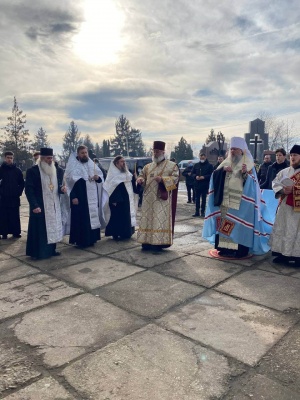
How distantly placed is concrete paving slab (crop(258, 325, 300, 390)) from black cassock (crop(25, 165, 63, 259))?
407 cm

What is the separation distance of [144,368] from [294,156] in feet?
13.0

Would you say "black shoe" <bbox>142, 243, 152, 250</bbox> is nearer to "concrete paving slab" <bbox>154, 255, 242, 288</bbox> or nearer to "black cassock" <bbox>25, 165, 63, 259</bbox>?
"concrete paving slab" <bbox>154, 255, 242, 288</bbox>

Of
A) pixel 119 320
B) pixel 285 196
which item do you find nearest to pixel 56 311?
pixel 119 320

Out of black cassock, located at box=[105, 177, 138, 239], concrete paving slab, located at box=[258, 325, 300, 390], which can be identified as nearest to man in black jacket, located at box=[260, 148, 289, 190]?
black cassock, located at box=[105, 177, 138, 239]

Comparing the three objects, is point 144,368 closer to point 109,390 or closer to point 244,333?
point 109,390

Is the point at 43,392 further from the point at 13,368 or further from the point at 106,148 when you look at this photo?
the point at 106,148

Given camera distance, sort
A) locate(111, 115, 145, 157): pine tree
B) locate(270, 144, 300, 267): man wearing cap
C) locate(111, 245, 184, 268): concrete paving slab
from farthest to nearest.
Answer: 1. locate(111, 115, 145, 157): pine tree
2. locate(111, 245, 184, 268): concrete paving slab
3. locate(270, 144, 300, 267): man wearing cap

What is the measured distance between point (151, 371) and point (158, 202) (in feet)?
12.1

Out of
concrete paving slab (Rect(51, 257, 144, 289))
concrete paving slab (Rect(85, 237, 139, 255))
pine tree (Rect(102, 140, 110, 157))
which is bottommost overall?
concrete paving slab (Rect(85, 237, 139, 255))

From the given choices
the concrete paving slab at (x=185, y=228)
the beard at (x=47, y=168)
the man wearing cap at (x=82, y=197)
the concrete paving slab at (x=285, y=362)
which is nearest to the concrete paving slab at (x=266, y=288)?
the concrete paving slab at (x=285, y=362)

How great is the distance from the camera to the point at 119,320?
3318 millimetres

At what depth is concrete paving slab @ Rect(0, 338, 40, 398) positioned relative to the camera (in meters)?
2.41

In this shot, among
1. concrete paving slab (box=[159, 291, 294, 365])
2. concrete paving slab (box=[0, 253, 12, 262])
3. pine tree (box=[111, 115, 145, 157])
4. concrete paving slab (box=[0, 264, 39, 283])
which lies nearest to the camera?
concrete paving slab (box=[159, 291, 294, 365])

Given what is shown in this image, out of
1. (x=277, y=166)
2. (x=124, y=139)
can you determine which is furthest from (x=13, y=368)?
(x=124, y=139)
